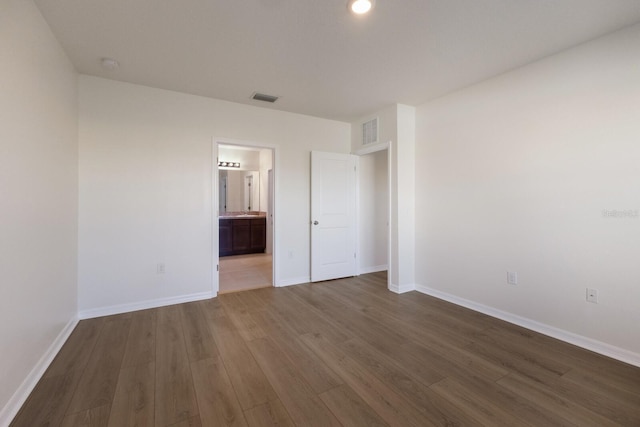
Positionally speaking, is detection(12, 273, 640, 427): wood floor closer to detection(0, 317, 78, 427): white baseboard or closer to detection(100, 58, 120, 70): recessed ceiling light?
detection(0, 317, 78, 427): white baseboard

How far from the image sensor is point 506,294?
2832 mm

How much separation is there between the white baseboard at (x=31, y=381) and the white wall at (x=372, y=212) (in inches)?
144

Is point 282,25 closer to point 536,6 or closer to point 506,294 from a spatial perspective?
point 536,6

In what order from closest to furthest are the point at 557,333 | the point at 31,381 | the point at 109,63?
the point at 31,381 → the point at 557,333 → the point at 109,63

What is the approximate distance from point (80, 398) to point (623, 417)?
10.4 feet

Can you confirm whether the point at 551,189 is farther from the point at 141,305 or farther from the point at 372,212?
the point at 141,305

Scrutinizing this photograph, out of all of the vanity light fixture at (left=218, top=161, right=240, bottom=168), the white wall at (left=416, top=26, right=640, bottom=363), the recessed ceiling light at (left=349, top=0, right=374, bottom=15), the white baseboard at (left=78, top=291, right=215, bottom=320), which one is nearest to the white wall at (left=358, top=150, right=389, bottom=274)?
the white wall at (left=416, top=26, right=640, bottom=363)

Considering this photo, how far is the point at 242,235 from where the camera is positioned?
6383 millimetres

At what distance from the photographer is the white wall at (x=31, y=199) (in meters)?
1.53

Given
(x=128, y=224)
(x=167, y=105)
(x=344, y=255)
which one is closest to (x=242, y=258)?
(x=344, y=255)

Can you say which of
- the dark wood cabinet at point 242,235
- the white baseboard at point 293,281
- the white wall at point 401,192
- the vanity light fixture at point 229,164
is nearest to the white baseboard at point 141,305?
→ the white baseboard at point 293,281

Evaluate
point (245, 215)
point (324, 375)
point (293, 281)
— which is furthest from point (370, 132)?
point (245, 215)

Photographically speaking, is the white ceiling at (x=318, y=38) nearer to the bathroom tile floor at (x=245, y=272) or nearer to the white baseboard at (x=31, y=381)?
the white baseboard at (x=31, y=381)

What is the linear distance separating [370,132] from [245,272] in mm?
3124
